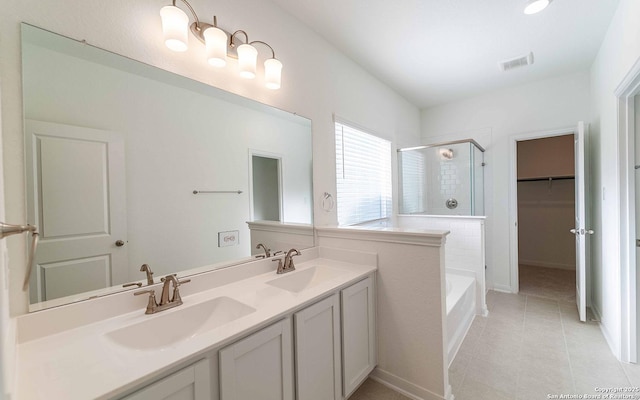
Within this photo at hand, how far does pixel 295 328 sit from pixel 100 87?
1.41 meters

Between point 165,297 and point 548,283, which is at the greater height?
point 165,297

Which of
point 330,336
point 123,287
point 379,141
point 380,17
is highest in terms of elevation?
point 380,17

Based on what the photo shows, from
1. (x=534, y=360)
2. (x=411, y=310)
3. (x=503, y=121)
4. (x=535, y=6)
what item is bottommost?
(x=534, y=360)

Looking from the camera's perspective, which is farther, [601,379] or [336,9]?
[336,9]

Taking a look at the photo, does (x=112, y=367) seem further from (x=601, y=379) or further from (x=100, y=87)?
(x=601, y=379)

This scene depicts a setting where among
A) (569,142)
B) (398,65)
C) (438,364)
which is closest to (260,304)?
(438,364)

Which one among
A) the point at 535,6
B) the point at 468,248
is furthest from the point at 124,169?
the point at 468,248

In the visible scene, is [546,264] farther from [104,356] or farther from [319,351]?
[104,356]

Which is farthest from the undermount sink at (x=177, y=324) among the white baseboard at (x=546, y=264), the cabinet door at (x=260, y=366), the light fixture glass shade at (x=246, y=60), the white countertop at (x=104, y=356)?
the white baseboard at (x=546, y=264)

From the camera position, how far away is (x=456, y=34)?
226 cm

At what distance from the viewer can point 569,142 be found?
4.09m

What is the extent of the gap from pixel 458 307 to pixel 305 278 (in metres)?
1.51

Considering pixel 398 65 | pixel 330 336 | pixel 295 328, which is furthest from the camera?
pixel 398 65

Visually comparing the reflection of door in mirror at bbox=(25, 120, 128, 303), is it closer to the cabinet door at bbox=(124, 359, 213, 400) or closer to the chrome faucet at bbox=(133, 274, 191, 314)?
the chrome faucet at bbox=(133, 274, 191, 314)
